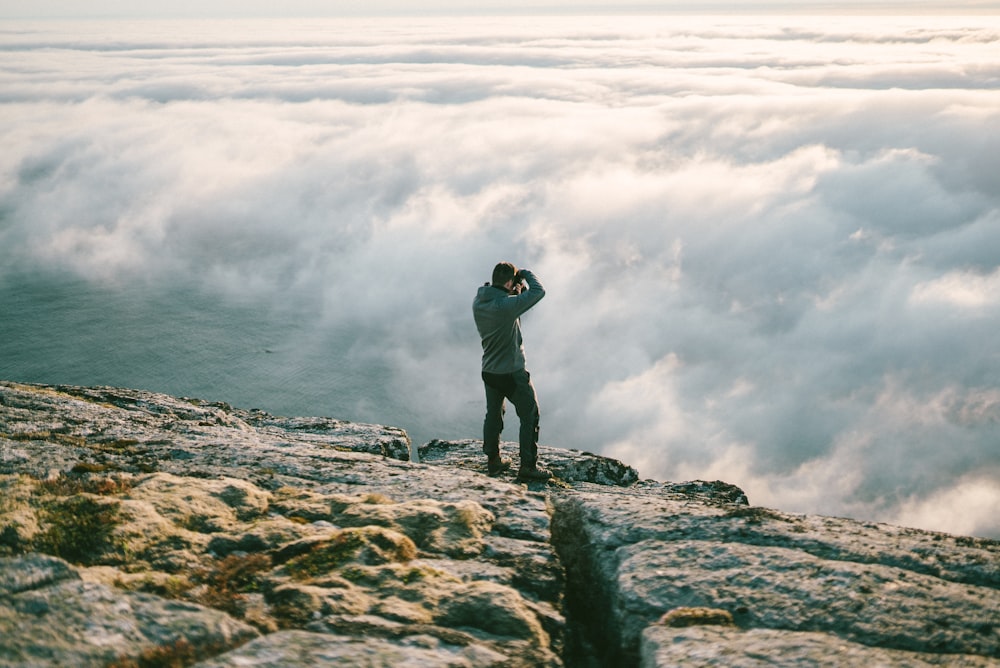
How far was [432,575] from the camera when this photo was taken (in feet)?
29.2

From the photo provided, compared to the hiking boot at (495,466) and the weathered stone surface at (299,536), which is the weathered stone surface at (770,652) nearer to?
the weathered stone surface at (299,536)

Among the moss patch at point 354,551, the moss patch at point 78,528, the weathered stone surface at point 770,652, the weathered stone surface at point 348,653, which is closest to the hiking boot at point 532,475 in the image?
the moss patch at point 354,551

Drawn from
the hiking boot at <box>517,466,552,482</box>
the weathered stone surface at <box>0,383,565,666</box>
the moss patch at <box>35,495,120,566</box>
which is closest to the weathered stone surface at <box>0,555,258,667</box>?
the weathered stone surface at <box>0,383,565,666</box>

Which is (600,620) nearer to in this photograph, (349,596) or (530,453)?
(349,596)

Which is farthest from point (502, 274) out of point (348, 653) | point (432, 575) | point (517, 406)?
point (348, 653)

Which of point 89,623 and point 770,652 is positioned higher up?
point 770,652

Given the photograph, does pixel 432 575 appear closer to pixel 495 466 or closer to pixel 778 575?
pixel 778 575

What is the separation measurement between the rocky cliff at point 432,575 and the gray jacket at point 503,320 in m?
2.73

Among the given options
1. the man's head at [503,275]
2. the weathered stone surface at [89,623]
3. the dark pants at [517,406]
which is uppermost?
the man's head at [503,275]

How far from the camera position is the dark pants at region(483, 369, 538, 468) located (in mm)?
14398

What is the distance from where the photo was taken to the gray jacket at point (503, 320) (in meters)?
13.4

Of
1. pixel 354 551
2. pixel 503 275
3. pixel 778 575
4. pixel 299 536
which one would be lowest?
pixel 354 551

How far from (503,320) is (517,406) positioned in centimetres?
223

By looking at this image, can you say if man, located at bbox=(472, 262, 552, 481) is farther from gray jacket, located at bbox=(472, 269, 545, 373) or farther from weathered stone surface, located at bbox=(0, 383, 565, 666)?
weathered stone surface, located at bbox=(0, 383, 565, 666)
